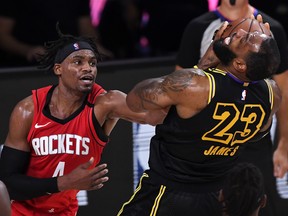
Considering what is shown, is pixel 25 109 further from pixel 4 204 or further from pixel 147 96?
pixel 4 204

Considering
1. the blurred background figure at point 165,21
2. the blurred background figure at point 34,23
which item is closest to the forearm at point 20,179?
the blurred background figure at point 34,23

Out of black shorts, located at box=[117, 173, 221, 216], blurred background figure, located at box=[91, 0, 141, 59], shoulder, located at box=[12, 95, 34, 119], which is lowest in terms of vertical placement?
blurred background figure, located at box=[91, 0, 141, 59]

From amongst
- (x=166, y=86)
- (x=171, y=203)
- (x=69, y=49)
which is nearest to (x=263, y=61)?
(x=166, y=86)

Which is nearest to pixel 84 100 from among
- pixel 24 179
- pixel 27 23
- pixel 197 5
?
pixel 24 179

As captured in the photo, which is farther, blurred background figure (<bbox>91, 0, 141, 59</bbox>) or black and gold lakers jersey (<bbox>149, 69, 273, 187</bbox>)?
blurred background figure (<bbox>91, 0, 141, 59</bbox>)

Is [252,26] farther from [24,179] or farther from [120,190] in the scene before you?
[120,190]

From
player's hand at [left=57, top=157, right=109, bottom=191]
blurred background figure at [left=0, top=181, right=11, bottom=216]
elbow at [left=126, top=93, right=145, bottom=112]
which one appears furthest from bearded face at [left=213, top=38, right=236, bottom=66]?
blurred background figure at [left=0, top=181, right=11, bottom=216]

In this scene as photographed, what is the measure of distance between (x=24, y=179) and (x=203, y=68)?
3.87ft

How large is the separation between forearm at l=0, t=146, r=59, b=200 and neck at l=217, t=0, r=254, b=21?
5.12 ft

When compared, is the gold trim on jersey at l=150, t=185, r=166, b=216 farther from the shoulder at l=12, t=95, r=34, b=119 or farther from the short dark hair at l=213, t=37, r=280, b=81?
the shoulder at l=12, t=95, r=34, b=119

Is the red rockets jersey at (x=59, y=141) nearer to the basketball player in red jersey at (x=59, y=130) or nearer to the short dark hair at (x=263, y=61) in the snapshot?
A: the basketball player in red jersey at (x=59, y=130)

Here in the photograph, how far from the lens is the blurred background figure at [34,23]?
714cm

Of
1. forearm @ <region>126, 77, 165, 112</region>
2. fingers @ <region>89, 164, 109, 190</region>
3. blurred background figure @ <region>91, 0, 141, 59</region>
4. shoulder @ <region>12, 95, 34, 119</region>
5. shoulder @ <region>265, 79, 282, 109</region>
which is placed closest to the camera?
forearm @ <region>126, 77, 165, 112</region>

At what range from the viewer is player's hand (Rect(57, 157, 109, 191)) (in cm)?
491
